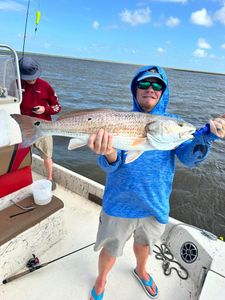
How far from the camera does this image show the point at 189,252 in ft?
11.2

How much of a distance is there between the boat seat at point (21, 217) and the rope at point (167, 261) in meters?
1.59

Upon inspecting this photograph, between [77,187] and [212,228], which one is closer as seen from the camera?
[77,187]

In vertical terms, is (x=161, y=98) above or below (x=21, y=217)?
above

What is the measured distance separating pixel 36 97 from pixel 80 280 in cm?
312

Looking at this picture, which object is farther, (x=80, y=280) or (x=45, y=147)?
(x=45, y=147)

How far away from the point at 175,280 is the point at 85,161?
25.6 ft

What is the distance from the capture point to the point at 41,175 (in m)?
5.37

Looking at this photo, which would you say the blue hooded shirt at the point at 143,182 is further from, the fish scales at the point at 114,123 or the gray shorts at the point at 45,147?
the gray shorts at the point at 45,147

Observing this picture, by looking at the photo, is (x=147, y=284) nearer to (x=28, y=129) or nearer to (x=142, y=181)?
(x=142, y=181)

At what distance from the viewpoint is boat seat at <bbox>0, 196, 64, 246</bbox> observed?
9.42ft

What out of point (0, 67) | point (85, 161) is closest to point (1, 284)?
point (0, 67)

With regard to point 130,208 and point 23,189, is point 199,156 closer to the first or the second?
point 130,208

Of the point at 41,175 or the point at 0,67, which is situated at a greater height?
the point at 0,67

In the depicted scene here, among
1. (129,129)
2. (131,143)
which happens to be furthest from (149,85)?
(131,143)
